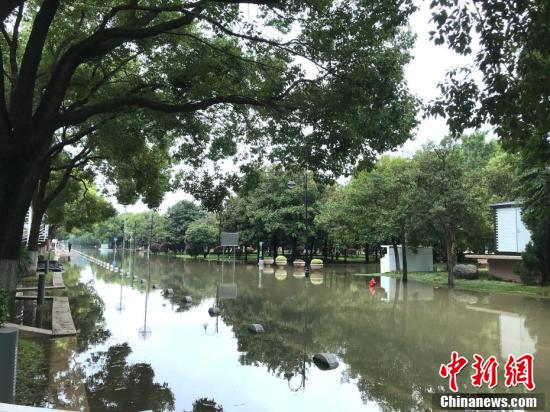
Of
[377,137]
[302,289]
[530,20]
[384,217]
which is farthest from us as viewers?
[384,217]

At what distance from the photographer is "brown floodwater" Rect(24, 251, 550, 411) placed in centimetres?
665

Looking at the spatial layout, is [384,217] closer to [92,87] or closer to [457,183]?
[457,183]

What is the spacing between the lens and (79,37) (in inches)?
473

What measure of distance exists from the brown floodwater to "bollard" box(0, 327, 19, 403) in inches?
54.3

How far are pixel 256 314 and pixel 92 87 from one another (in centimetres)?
811

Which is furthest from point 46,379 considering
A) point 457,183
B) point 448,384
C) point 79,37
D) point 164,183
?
point 457,183

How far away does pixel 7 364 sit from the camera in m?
4.71

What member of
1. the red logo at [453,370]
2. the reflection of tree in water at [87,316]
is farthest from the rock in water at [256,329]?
the red logo at [453,370]

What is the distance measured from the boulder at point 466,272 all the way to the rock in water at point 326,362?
19.5 metres

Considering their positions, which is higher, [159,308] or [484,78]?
[484,78]

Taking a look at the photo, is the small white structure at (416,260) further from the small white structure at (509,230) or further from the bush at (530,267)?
the bush at (530,267)

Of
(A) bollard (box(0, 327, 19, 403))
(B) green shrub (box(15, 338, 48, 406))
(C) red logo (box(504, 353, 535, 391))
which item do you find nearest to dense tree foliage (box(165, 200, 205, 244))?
(B) green shrub (box(15, 338, 48, 406))

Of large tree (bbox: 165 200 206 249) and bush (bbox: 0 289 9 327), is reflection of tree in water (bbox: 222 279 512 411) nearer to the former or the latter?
bush (bbox: 0 289 9 327)

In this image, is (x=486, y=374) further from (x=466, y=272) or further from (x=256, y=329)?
(x=466, y=272)
